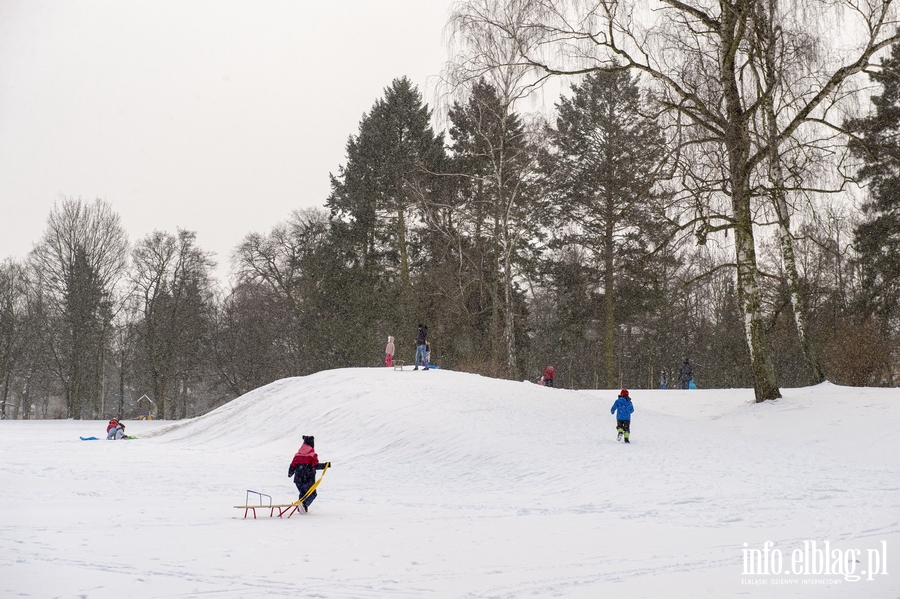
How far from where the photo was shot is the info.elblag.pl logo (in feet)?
21.3

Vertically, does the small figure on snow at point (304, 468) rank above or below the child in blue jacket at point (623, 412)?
below

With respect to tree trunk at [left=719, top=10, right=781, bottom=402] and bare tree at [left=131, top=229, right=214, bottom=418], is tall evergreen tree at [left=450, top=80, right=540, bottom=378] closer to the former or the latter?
tree trunk at [left=719, top=10, right=781, bottom=402]

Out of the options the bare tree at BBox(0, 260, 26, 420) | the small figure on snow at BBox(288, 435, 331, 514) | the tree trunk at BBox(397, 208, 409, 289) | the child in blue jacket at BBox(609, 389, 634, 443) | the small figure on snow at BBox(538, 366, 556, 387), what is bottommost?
the small figure on snow at BBox(288, 435, 331, 514)

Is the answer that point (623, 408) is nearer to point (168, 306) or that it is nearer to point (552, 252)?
point (552, 252)

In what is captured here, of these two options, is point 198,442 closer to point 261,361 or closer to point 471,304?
point 471,304

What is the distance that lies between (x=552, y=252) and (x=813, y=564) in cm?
2906

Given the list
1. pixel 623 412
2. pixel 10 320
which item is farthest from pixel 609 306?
pixel 10 320

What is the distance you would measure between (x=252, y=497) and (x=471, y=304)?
74.7ft

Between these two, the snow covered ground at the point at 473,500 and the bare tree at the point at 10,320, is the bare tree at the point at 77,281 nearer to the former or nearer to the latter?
the bare tree at the point at 10,320

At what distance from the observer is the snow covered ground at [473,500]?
6371 millimetres

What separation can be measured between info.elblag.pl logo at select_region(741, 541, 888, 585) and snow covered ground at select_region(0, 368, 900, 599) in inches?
1.3

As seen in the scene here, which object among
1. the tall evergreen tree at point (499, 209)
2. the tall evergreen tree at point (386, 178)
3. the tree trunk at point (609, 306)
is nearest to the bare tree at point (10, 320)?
the tall evergreen tree at point (386, 178)

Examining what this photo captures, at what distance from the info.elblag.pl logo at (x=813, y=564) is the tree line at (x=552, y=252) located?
29.8 ft

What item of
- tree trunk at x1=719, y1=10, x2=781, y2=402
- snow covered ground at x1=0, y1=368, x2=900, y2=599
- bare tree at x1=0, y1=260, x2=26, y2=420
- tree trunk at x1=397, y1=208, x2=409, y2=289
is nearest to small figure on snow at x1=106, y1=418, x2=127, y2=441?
snow covered ground at x1=0, y1=368, x2=900, y2=599
